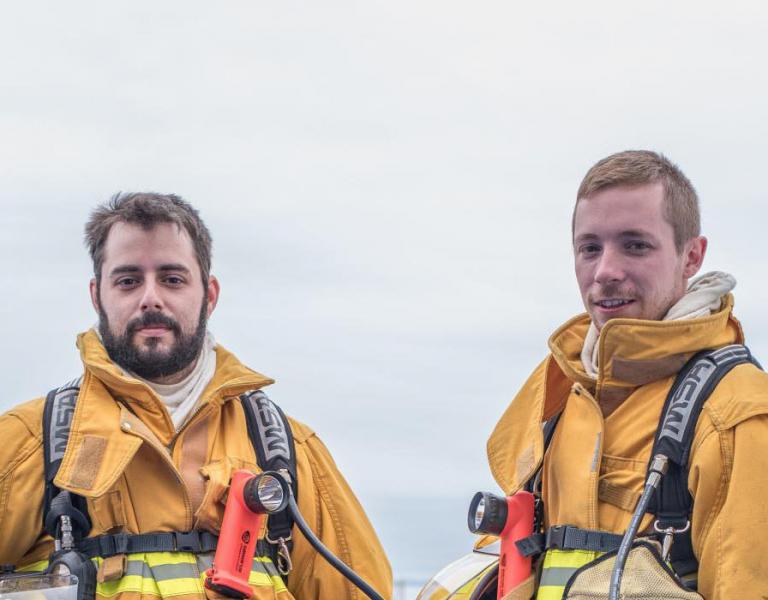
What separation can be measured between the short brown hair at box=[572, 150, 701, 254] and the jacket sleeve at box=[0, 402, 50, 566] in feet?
8.30

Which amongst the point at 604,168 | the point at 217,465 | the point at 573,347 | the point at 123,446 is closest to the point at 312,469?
the point at 217,465

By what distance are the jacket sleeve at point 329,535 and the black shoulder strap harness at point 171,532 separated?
0.10 meters

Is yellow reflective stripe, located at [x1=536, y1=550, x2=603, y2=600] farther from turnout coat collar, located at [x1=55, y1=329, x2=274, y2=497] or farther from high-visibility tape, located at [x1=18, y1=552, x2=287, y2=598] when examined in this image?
turnout coat collar, located at [x1=55, y1=329, x2=274, y2=497]

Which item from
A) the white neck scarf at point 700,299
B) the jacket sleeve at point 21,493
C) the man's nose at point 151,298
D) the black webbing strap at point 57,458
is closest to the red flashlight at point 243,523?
the black webbing strap at point 57,458

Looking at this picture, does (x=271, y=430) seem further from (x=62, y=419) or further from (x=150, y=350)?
(x=62, y=419)

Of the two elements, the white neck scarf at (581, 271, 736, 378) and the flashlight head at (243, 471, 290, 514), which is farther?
the flashlight head at (243, 471, 290, 514)

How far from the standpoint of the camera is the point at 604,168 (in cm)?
502

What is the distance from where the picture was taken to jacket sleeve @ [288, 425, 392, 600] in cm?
572

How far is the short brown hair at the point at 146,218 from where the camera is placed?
228 inches

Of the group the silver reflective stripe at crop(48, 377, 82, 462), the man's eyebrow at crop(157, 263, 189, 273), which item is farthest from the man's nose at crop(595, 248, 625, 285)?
the silver reflective stripe at crop(48, 377, 82, 462)

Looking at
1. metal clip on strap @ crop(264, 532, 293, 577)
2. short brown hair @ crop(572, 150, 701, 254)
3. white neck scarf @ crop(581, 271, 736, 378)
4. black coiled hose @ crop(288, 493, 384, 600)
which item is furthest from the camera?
metal clip on strap @ crop(264, 532, 293, 577)

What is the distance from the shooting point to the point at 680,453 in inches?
176

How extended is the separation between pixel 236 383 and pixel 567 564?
1.76 metres

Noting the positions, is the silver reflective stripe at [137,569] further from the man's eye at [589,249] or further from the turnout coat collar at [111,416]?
the man's eye at [589,249]
